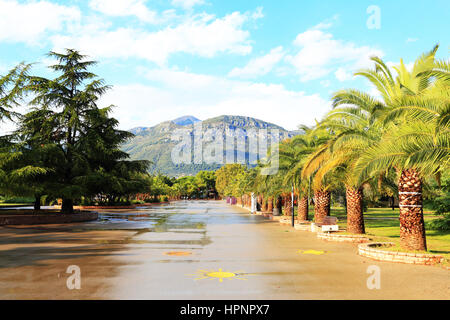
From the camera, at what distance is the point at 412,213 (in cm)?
1242

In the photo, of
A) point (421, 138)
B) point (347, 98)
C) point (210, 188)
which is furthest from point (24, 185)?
point (210, 188)

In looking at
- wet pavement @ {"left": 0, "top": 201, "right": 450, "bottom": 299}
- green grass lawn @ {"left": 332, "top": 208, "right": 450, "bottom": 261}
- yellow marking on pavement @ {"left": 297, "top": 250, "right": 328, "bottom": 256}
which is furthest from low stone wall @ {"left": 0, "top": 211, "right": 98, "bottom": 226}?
green grass lawn @ {"left": 332, "top": 208, "right": 450, "bottom": 261}

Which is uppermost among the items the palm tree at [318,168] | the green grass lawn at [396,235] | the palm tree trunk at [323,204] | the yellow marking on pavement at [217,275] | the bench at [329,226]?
the palm tree at [318,168]

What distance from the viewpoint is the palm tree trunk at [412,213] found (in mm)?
12266

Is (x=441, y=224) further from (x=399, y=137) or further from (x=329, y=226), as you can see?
(x=399, y=137)

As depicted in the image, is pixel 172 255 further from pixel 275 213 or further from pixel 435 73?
pixel 275 213

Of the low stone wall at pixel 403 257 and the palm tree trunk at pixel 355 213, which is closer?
the low stone wall at pixel 403 257

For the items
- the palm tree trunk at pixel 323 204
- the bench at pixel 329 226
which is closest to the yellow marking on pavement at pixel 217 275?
the bench at pixel 329 226

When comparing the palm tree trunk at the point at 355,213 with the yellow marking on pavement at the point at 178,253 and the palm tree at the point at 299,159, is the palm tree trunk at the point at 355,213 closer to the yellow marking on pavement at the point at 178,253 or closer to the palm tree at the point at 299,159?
the palm tree at the point at 299,159

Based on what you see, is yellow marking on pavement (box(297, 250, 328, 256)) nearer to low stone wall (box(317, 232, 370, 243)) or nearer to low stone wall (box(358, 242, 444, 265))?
low stone wall (box(358, 242, 444, 265))

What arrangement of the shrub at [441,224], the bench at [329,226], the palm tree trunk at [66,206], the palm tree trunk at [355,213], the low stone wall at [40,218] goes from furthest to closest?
1. the palm tree trunk at [66,206]
2. the low stone wall at [40,218]
3. the shrub at [441,224]
4. the bench at [329,226]
5. the palm tree trunk at [355,213]

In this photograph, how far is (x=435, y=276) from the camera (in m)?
9.38

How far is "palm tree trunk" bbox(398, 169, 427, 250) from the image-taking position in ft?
40.2
